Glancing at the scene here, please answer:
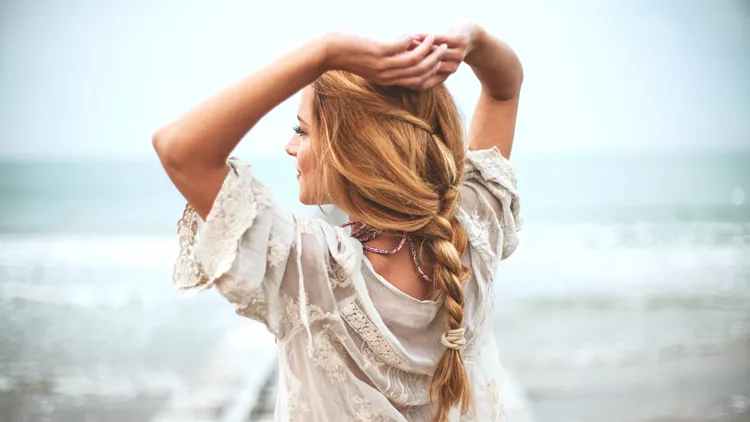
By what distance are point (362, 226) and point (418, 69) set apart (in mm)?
252

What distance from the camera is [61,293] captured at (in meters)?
7.67

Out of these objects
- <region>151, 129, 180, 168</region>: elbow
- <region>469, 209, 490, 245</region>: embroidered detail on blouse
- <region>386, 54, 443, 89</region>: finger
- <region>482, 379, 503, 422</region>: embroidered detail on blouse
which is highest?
<region>386, 54, 443, 89</region>: finger

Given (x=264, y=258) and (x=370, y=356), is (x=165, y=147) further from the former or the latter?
(x=370, y=356)

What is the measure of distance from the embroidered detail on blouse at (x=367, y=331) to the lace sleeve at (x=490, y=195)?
226 millimetres

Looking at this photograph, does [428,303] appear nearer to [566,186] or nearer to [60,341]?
[60,341]

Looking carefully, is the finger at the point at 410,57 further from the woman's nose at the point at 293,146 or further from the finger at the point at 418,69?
the woman's nose at the point at 293,146

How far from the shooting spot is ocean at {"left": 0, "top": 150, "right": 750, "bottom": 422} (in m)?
4.16

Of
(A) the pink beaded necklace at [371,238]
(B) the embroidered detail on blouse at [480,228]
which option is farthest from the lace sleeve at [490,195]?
(A) the pink beaded necklace at [371,238]

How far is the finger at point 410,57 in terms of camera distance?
0.84 metres

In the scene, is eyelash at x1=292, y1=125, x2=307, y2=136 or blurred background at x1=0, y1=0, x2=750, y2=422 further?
blurred background at x1=0, y1=0, x2=750, y2=422

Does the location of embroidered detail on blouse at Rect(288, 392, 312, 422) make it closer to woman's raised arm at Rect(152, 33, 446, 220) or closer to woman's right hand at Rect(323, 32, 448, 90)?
woman's raised arm at Rect(152, 33, 446, 220)

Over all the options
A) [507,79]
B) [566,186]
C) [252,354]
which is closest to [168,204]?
[566,186]

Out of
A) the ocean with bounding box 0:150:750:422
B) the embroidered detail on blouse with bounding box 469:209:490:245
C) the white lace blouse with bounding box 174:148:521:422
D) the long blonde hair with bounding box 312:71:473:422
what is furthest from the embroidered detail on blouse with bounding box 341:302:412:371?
the ocean with bounding box 0:150:750:422

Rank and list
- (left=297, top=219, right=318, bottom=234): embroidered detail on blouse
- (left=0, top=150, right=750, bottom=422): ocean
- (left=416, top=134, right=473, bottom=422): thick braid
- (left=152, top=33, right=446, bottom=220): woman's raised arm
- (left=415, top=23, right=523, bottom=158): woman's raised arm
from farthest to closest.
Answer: (left=0, top=150, right=750, bottom=422): ocean
(left=415, top=23, right=523, bottom=158): woman's raised arm
(left=416, top=134, right=473, bottom=422): thick braid
(left=297, top=219, right=318, bottom=234): embroidered detail on blouse
(left=152, top=33, right=446, bottom=220): woman's raised arm
